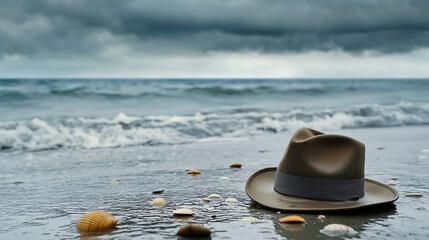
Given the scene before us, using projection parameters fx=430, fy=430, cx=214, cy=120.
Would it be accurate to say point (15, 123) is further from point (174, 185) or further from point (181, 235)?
point (181, 235)

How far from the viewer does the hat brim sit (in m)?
3.19

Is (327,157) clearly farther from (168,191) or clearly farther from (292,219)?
(168,191)

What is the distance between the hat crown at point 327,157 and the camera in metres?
3.22

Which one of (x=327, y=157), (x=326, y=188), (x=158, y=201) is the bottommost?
(x=158, y=201)

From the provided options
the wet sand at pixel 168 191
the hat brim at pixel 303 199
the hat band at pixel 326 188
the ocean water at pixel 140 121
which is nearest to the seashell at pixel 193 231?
the wet sand at pixel 168 191

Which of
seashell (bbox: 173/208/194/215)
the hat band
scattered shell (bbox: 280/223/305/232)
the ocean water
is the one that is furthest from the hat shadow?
the ocean water

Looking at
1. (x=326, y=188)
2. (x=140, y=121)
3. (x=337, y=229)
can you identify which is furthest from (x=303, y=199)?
(x=140, y=121)

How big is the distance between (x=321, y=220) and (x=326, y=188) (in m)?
0.28

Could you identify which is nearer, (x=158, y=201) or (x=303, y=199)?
(x=303, y=199)

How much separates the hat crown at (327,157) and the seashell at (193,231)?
0.96 m

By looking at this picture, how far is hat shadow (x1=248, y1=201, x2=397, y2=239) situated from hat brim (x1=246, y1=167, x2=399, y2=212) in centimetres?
5

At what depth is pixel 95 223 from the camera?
2.91m

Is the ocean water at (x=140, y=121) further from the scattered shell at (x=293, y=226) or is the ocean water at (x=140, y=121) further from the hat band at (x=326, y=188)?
the scattered shell at (x=293, y=226)

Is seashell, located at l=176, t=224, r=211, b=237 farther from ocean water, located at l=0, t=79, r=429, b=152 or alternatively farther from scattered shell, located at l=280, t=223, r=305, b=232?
ocean water, located at l=0, t=79, r=429, b=152
